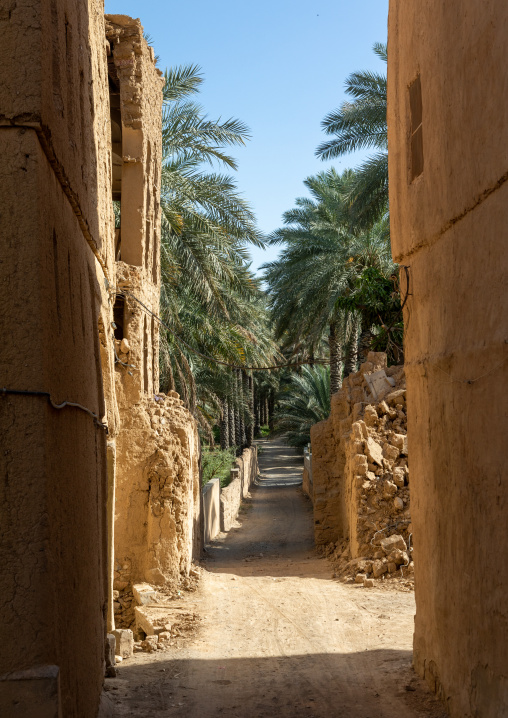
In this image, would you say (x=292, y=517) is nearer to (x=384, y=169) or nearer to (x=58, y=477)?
(x=384, y=169)

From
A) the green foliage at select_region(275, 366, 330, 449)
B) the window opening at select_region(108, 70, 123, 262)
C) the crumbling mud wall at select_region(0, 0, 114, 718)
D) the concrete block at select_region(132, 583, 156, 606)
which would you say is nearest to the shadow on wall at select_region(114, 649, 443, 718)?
the crumbling mud wall at select_region(0, 0, 114, 718)

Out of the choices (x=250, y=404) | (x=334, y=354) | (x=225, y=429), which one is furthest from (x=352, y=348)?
(x=250, y=404)

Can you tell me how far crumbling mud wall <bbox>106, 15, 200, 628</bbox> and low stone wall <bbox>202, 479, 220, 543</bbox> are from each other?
3400 mm

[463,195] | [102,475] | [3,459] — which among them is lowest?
[102,475]

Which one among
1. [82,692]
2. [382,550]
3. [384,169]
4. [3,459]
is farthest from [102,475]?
[384,169]

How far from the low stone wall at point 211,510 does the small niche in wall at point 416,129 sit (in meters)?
10.2

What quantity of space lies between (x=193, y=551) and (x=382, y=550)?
126 inches

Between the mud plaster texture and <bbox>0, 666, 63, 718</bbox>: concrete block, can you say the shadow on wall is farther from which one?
<bbox>0, 666, 63, 718</bbox>: concrete block

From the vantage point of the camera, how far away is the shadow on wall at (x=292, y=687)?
604 cm

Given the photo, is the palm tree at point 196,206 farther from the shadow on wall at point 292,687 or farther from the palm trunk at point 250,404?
the palm trunk at point 250,404

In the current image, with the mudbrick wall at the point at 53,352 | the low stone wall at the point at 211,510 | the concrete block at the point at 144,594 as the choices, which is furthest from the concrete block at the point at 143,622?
the low stone wall at the point at 211,510

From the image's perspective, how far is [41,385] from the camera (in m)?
3.82

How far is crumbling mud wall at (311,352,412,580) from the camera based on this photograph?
37.9 feet

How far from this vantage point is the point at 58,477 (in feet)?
13.7
